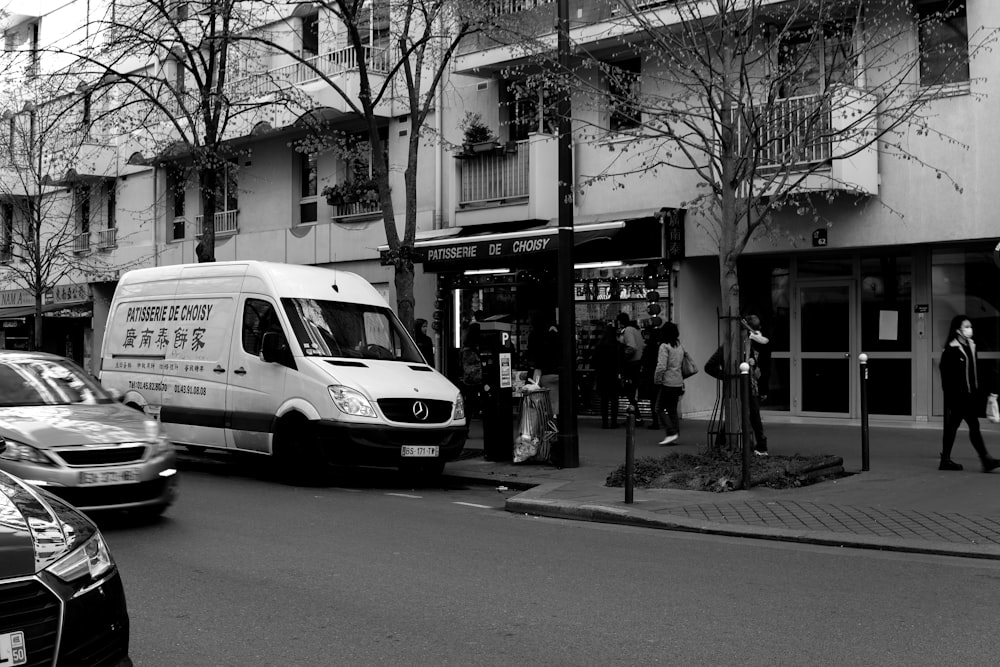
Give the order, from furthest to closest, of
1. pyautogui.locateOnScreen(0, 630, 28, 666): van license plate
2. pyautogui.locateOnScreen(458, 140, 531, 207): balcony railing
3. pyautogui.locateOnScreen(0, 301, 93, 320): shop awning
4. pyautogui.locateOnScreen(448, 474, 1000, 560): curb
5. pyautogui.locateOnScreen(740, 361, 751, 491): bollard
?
pyautogui.locateOnScreen(0, 301, 93, 320): shop awning < pyautogui.locateOnScreen(458, 140, 531, 207): balcony railing < pyautogui.locateOnScreen(740, 361, 751, 491): bollard < pyautogui.locateOnScreen(448, 474, 1000, 560): curb < pyautogui.locateOnScreen(0, 630, 28, 666): van license plate

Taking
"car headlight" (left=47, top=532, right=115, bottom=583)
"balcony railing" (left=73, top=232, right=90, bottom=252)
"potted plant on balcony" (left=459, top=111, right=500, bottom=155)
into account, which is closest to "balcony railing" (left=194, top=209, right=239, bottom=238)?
"balcony railing" (left=73, top=232, right=90, bottom=252)

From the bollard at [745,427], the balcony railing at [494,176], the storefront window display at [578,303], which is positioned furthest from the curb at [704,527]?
the balcony railing at [494,176]

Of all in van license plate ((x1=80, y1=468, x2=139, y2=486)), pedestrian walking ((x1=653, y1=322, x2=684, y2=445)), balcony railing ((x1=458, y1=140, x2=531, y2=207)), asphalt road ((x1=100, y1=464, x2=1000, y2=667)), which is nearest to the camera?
asphalt road ((x1=100, y1=464, x2=1000, y2=667))

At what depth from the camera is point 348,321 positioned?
43.1ft

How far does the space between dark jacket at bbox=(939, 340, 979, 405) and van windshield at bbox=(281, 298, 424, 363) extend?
613 centimetres

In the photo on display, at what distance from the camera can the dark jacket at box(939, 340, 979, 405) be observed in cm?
1222

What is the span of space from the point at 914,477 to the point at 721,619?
6.60m

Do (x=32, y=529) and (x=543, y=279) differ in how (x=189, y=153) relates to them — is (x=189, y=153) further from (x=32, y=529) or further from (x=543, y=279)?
(x=32, y=529)

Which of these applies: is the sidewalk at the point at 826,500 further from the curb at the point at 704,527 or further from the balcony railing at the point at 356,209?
the balcony railing at the point at 356,209

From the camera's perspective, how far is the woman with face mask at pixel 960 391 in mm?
12109

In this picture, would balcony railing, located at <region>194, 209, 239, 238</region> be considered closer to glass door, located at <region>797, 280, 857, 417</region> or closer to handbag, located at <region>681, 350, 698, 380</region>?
glass door, located at <region>797, 280, 857, 417</region>

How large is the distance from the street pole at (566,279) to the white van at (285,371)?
144 centimetres

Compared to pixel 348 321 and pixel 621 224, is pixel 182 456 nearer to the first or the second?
pixel 348 321

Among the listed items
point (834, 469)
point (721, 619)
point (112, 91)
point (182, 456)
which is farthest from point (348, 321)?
point (112, 91)
